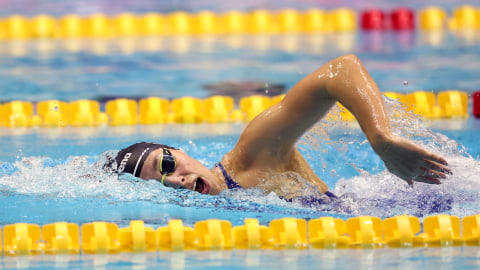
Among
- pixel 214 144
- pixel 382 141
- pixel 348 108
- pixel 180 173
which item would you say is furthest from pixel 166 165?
pixel 214 144

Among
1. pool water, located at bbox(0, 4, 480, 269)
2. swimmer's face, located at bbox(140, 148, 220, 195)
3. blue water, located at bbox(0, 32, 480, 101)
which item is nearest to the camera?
pool water, located at bbox(0, 4, 480, 269)

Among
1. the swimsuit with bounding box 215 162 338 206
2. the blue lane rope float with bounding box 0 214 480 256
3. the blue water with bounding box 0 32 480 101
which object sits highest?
the blue water with bounding box 0 32 480 101

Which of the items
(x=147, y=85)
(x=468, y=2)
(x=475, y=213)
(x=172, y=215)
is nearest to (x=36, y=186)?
(x=172, y=215)

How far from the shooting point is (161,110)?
18.6ft

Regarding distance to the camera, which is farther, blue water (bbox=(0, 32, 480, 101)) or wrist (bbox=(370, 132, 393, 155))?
blue water (bbox=(0, 32, 480, 101))

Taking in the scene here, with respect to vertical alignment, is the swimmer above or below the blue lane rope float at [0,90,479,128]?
below

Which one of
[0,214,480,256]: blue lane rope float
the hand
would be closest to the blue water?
[0,214,480,256]: blue lane rope float

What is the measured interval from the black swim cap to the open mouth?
23 centimetres

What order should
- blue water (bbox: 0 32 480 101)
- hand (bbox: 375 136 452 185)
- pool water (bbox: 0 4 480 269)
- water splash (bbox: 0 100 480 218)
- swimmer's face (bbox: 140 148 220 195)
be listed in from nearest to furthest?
hand (bbox: 375 136 452 185) < pool water (bbox: 0 4 480 269) < swimmer's face (bbox: 140 148 220 195) < water splash (bbox: 0 100 480 218) < blue water (bbox: 0 32 480 101)

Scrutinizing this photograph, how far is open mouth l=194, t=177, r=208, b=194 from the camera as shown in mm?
3277

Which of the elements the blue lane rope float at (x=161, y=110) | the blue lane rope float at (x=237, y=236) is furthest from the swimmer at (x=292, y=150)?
the blue lane rope float at (x=161, y=110)

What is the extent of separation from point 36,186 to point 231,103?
238 cm

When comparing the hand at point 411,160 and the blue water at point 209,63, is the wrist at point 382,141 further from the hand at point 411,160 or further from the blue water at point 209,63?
the blue water at point 209,63

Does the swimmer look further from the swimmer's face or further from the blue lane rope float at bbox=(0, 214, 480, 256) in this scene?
the blue lane rope float at bbox=(0, 214, 480, 256)
